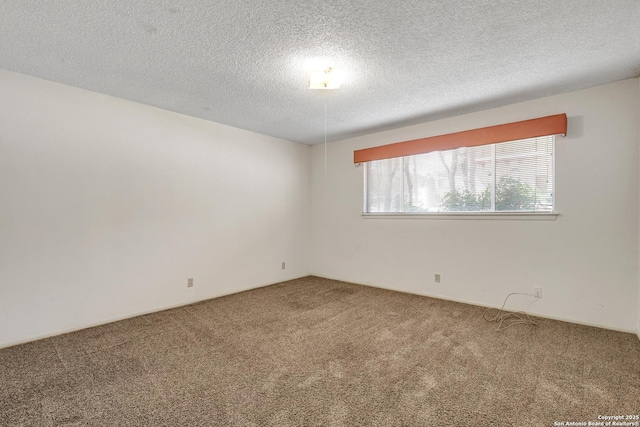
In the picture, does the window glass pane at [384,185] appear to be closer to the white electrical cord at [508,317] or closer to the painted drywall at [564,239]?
the painted drywall at [564,239]

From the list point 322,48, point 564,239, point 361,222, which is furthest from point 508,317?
point 322,48

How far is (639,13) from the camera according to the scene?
68.9 inches

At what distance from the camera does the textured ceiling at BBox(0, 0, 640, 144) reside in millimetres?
1728

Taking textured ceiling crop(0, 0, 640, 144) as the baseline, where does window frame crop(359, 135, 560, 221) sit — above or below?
below

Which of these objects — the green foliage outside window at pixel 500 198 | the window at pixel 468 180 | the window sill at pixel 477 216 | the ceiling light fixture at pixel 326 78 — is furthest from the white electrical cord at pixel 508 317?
the ceiling light fixture at pixel 326 78

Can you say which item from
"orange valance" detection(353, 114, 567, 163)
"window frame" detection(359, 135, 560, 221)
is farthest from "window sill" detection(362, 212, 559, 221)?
"orange valance" detection(353, 114, 567, 163)

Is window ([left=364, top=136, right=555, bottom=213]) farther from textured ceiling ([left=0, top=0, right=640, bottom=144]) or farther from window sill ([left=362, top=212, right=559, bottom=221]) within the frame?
textured ceiling ([left=0, top=0, right=640, bottom=144])

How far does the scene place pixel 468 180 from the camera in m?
3.65

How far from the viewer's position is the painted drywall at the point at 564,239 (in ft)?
8.84

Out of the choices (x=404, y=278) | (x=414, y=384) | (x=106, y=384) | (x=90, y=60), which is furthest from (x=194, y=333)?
(x=404, y=278)

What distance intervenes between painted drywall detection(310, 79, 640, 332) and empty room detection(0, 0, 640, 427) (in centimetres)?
2

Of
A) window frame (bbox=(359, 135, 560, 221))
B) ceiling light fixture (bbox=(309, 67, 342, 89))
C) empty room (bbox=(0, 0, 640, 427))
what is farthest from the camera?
window frame (bbox=(359, 135, 560, 221))

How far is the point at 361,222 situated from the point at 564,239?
2.50 meters

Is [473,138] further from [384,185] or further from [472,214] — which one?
[384,185]
